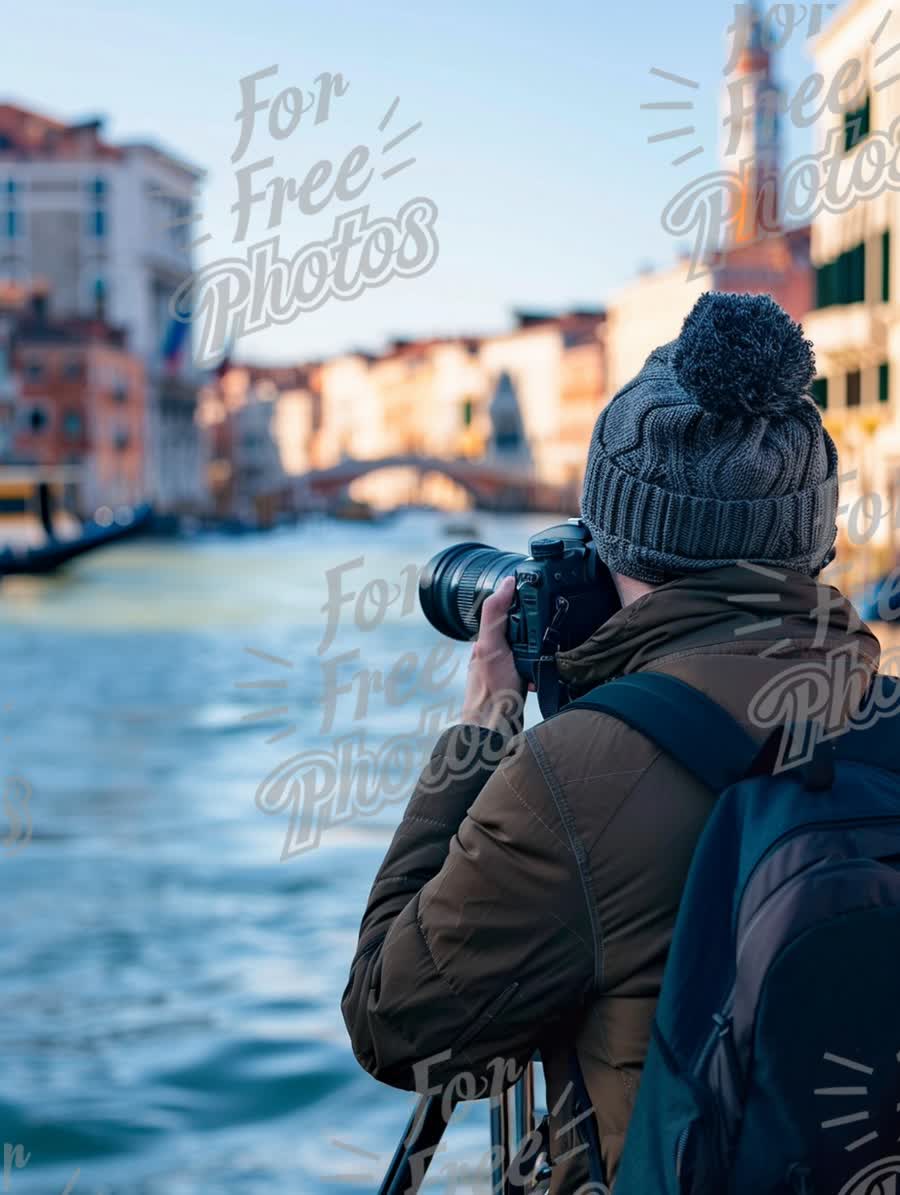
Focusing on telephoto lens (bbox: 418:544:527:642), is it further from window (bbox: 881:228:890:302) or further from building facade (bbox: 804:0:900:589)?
window (bbox: 881:228:890:302)

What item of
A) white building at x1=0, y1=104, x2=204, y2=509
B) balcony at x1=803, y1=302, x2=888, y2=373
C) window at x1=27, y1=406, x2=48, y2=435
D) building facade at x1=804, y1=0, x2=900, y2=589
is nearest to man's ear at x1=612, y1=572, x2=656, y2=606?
building facade at x1=804, y1=0, x2=900, y2=589

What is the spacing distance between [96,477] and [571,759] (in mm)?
36824

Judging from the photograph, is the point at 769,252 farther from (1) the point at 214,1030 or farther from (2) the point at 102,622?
(1) the point at 214,1030

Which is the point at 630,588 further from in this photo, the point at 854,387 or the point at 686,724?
the point at 854,387

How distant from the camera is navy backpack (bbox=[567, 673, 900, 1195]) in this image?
77cm

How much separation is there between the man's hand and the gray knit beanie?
0.34ft

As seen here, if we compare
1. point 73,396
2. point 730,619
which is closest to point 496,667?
point 730,619

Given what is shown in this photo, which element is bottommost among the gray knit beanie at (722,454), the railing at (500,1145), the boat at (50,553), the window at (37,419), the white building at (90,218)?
the boat at (50,553)

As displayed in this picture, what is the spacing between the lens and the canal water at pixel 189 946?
8.99 ft

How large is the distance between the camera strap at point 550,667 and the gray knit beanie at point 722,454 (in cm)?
6

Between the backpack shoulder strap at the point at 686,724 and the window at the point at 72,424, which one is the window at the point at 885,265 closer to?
the backpack shoulder strap at the point at 686,724

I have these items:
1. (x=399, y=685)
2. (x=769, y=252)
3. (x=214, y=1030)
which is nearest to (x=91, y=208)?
(x=769, y=252)

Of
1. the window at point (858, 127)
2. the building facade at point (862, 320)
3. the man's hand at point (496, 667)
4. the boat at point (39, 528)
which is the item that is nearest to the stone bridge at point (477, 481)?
the boat at point (39, 528)

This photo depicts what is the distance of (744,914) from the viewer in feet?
2.56
